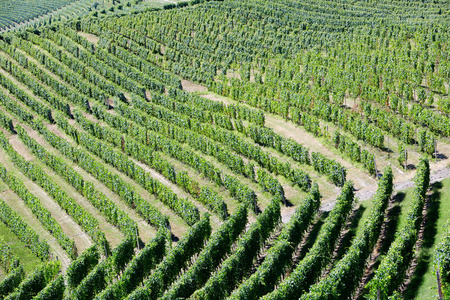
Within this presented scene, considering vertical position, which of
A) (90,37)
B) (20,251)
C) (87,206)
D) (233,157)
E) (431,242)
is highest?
(431,242)

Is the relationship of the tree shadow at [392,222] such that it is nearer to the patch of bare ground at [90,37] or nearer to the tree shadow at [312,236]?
the tree shadow at [312,236]

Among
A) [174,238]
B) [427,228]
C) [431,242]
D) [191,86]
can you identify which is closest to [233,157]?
[174,238]

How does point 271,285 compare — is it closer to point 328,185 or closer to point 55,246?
point 328,185

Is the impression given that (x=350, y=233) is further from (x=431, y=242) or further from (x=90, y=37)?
(x=90, y=37)

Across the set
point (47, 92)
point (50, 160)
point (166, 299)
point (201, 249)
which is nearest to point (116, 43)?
point (47, 92)

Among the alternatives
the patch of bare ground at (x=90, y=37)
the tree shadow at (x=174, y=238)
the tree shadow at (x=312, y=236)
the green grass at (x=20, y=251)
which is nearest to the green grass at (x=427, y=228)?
the tree shadow at (x=312, y=236)
